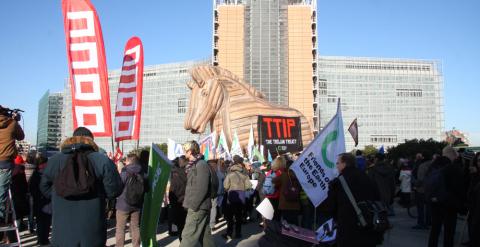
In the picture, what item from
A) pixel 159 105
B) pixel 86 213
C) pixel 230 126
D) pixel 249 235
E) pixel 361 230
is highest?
pixel 159 105

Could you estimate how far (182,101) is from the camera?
301 feet

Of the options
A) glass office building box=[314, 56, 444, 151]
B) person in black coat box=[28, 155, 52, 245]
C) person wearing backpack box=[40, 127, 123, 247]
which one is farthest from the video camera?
glass office building box=[314, 56, 444, 151]

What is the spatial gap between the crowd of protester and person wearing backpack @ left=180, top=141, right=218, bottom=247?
1cm

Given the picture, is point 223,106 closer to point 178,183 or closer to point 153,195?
point 178,183

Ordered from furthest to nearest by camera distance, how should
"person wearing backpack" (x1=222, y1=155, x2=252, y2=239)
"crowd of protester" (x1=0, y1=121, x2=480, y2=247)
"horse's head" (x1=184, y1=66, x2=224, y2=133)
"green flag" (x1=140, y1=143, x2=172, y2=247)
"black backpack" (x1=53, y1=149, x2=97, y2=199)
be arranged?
"horse's head" (x1=184, y1=66, x2=224, y2=133), "person wearing backpack" (x1=222, y1=155, x2=252, y2=239), "green flag" (x1=140, y1=143, x2=172, y2=247), "crowd of protester" (x1=0, y1=121, x2=480, y2=247), "black backpack" (x1=53, y1=149, x2=97, y2=199)

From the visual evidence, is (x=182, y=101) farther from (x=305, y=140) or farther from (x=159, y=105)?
(x=305, y=140)

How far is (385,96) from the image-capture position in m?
93.3

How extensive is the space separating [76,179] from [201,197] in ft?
8.92

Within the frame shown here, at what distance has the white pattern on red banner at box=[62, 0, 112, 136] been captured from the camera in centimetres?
716

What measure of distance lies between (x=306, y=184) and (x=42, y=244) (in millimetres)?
4962

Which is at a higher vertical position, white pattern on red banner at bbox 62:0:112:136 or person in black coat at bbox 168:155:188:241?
white pattern on red banner at bbox 62:0:112:136

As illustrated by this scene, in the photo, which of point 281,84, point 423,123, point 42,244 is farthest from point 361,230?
point 423,123

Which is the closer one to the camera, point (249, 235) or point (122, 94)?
point (122, 94)

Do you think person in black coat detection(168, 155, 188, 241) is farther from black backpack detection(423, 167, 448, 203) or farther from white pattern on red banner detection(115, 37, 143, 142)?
black backpack detection(423, 167, 448, 203)
